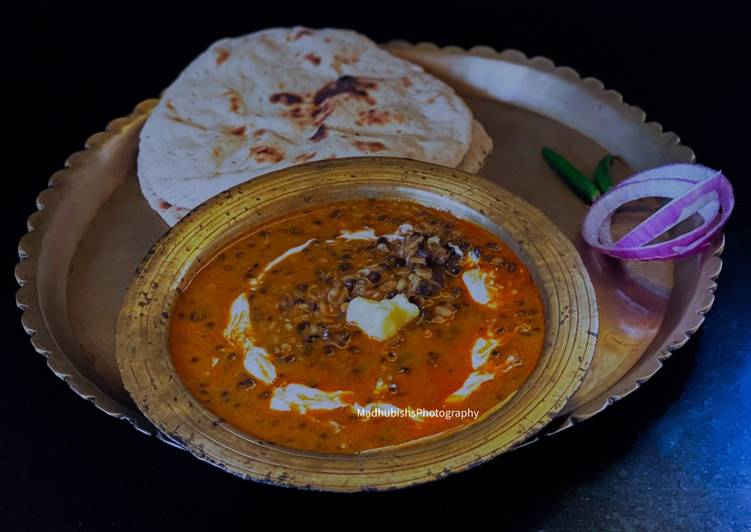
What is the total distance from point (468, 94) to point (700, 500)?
193 cm

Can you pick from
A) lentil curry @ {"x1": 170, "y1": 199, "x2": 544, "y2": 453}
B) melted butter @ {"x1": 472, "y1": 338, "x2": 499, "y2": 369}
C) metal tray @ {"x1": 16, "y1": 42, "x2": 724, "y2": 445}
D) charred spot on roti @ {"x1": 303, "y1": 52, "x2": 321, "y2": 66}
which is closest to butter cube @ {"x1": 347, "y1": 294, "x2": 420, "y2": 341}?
lentil curry @ {"x1": 170, "y1": 199, "x2": 544, "y2": 453}

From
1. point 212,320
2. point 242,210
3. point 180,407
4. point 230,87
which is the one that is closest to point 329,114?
point 230,87

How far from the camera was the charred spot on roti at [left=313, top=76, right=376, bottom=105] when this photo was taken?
3.43m

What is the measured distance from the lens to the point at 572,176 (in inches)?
130

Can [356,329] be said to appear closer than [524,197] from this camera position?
Yes

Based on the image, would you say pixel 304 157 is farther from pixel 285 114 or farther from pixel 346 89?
pixel 346 89

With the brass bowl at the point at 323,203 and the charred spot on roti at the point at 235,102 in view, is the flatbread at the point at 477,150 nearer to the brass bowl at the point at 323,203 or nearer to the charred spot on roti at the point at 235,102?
the brass bowl at the point at 323,203

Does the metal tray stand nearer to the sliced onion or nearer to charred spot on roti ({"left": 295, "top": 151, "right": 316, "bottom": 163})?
the sliced onion

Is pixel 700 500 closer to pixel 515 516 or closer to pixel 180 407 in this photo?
pixel 515 516

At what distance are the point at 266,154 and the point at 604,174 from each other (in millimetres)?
1199

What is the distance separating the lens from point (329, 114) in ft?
10.9

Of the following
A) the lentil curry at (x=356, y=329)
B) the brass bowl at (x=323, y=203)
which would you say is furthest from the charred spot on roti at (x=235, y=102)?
the lentil curry at (x=356, y=329)

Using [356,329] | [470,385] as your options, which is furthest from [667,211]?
[356,329]

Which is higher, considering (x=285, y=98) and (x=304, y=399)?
(x=285, y=98)
